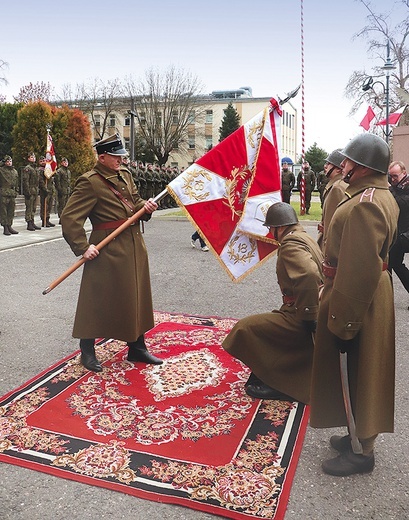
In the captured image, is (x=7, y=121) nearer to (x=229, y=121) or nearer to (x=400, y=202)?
(x=400, y=202)

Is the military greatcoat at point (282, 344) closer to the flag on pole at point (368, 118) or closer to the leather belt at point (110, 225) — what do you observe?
the leather belt at point (110, 225)

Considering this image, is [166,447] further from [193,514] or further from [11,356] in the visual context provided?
[11,356]

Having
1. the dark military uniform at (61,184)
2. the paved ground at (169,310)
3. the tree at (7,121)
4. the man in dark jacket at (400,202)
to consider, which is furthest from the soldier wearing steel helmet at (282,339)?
the tree at (7,121)

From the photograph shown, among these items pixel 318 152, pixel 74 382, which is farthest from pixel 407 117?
pixel 74 382

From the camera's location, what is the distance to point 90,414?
377 cm

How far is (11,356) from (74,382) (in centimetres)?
101

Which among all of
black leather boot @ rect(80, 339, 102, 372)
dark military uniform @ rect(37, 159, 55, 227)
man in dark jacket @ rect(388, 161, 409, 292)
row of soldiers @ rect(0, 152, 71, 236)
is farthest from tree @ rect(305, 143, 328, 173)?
black leather boot @ rect(80, 339, 102, 372)

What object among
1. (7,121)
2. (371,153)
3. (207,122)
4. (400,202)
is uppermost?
(207,122)

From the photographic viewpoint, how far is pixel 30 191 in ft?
49.9

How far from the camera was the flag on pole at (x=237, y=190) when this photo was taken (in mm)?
4629

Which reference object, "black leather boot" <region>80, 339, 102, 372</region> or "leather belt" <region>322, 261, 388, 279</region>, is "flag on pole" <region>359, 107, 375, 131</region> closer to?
"black leather boot" <region>80, 339, 102, 372</region>

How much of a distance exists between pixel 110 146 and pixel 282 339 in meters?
2.21

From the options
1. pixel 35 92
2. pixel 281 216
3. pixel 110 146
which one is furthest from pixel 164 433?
pixel 35 92

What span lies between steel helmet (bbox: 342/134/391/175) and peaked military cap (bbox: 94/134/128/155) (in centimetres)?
233
